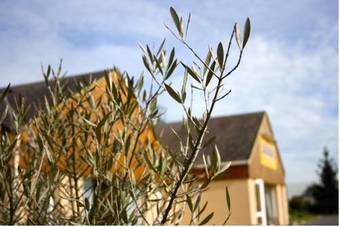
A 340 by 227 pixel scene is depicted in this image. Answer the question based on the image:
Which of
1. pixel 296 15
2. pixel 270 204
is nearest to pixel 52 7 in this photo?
pixel 296 15

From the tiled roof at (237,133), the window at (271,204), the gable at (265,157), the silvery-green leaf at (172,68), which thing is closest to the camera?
the silvery-green leaf at (172,68)

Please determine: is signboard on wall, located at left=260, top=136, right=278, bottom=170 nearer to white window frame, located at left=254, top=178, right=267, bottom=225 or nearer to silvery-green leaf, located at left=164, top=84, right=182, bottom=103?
white window frame, located at left=254, top=178, right=267, bottom=225

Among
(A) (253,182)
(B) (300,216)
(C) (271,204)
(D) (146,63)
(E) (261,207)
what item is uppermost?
(D) (146,63)

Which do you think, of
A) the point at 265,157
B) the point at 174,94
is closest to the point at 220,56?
the point at 174,94

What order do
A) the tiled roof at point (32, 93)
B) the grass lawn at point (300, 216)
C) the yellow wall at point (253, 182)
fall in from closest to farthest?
the tiled roof at point (32, 93), the yellow wall at point (253, 182), the grass lawn at point (300, 216)

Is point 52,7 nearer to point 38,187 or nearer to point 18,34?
point 18,34

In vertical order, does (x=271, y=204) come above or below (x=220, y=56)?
below

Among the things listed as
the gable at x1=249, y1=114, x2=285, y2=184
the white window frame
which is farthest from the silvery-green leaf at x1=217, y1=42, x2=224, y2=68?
the white window frame

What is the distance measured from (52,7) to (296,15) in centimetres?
113

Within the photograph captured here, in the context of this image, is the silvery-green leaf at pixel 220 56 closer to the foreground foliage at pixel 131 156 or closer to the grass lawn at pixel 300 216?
the foreground foliage at pixel 131 156

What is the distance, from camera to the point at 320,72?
8.18 ft

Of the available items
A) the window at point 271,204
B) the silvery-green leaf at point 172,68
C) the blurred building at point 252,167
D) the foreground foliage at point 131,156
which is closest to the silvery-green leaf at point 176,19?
the foreground foliage at point 131,156

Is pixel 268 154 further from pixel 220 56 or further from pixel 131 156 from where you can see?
pixel 220 56

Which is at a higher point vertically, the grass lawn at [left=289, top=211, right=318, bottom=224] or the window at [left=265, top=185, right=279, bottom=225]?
the window at [left=265, top=185, right=279, bottom=225]
